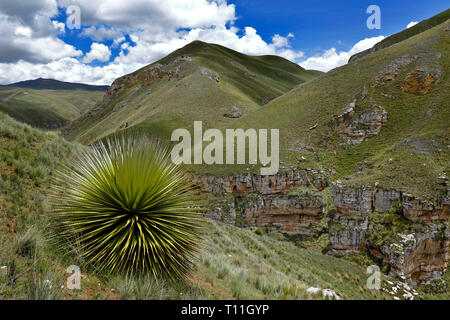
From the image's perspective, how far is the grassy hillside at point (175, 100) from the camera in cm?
6700

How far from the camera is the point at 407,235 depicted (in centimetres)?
2342

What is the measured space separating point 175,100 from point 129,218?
75477 millimetres

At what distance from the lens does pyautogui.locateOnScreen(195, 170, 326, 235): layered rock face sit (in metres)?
33.4

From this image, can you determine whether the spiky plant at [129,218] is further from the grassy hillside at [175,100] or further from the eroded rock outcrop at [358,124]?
the grassy hillside at [175,100]

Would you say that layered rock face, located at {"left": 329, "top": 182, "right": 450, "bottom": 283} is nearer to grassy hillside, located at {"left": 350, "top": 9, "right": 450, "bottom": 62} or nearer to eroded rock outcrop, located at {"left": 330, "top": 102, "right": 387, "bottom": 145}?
eroded rock outcrop, located at {"left": 330, "top": 102, "right": 387, "bottom": 145}

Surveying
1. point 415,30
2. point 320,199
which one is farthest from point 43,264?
point 415,30

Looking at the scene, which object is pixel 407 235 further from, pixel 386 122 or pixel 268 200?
pixel 386 122

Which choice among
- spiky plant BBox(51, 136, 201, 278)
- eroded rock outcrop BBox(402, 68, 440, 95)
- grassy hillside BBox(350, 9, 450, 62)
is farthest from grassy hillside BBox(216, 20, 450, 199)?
spiky plant BBox(51, 136, 201, 278)

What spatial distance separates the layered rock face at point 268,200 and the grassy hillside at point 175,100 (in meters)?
26.8

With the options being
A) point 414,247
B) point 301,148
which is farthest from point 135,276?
point 301,148

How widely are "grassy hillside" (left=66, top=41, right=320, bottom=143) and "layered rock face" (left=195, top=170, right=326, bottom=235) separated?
26776 millimetres

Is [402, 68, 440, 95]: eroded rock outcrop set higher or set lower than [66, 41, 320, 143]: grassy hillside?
A: lower

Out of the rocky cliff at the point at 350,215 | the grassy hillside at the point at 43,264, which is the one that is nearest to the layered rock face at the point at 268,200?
the rocky cliff at the point at 350,215

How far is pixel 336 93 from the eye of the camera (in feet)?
148
